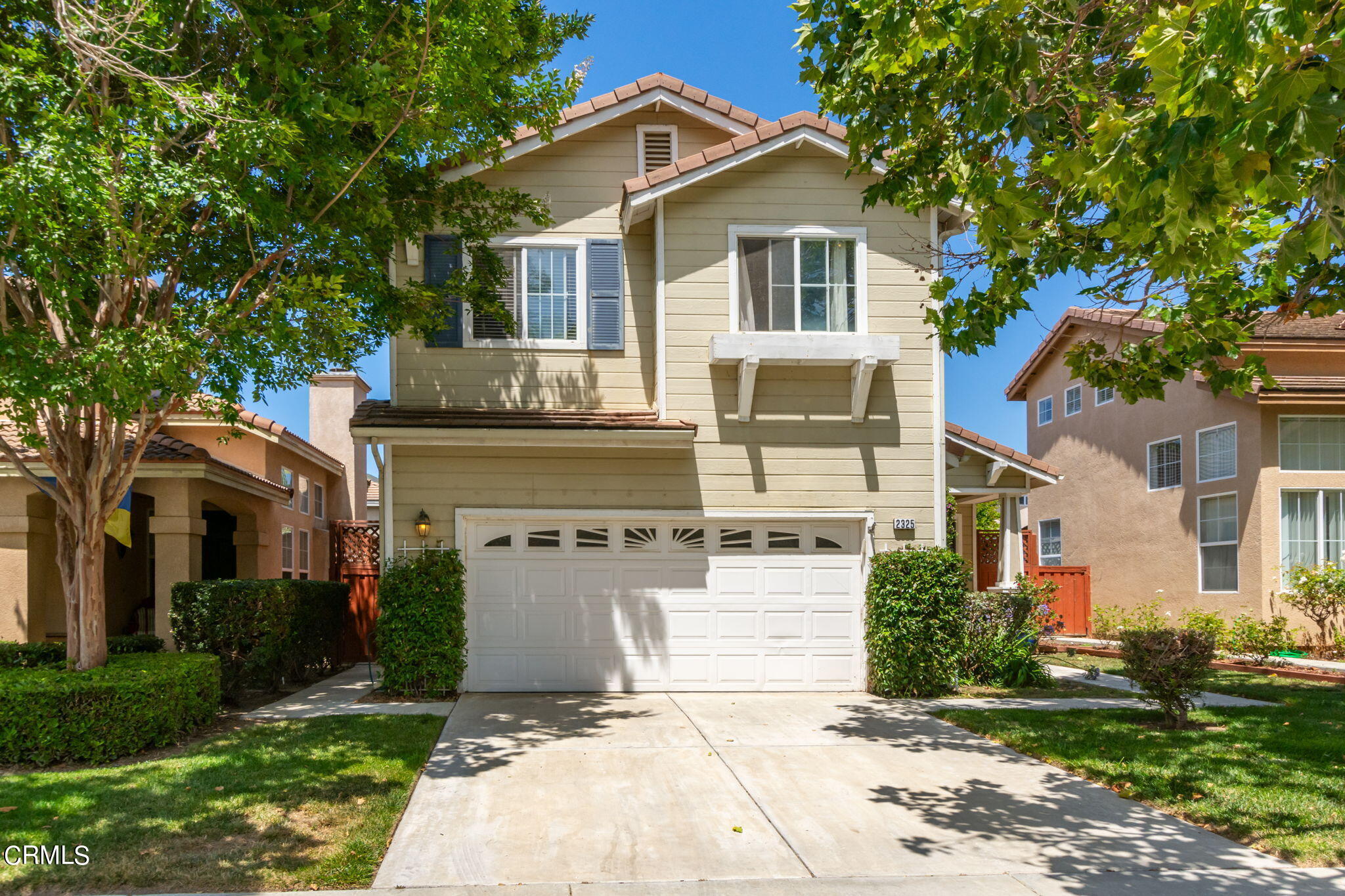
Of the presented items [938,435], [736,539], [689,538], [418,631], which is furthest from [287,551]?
[938,435]

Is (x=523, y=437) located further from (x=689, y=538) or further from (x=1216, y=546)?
(x=1216, y=546)

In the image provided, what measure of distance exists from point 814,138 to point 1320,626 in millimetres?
11088

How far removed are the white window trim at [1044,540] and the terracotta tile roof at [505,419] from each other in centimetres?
1416

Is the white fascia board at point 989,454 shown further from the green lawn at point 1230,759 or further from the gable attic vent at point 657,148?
the gable attic vent at point 657,148

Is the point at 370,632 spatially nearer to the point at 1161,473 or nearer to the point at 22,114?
the point at 22,114

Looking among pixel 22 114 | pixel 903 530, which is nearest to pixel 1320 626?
pixel 903 530

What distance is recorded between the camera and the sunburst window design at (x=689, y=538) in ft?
39.6

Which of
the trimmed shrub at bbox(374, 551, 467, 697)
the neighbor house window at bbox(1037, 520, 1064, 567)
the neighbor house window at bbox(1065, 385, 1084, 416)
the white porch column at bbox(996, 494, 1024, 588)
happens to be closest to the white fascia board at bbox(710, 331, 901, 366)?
the white porch column at bbox(996, 494, 1024, 588)

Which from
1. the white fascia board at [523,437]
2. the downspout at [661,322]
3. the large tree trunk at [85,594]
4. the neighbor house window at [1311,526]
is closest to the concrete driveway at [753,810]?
the white fascia board at [523,437]

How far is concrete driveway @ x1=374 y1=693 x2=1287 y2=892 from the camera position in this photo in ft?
18.7

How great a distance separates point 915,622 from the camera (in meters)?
11.6

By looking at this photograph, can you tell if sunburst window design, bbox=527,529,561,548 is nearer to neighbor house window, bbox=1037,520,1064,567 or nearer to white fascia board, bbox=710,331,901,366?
white fascia board, bbox=710,331,901,366

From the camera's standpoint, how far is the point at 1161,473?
18734mm

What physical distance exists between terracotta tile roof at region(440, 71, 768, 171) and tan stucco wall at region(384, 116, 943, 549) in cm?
119
